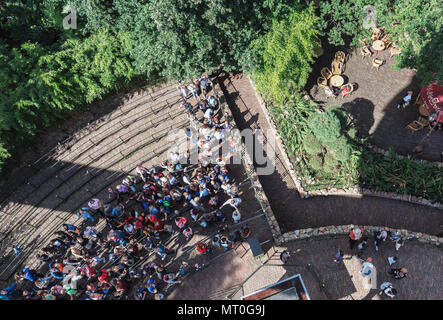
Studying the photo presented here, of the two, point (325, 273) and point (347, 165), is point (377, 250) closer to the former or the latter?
point (325, 273)

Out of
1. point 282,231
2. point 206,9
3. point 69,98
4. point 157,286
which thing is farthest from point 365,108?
point 69,98

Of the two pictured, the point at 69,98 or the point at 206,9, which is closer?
the point at 206,9

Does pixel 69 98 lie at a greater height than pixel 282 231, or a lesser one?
greater

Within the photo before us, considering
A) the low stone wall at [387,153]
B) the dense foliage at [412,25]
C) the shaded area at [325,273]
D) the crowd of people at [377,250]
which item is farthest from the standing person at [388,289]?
the dense foliage at [412,25]

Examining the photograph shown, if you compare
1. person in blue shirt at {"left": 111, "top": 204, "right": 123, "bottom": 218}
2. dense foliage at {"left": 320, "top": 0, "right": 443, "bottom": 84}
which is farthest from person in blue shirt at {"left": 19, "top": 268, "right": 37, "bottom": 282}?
dense foliage at {"left": 320, "top": 0, "right": 443, "bottom": 84}

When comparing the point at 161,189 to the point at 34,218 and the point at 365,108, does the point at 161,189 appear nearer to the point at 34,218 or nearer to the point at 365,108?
the point at 34,218

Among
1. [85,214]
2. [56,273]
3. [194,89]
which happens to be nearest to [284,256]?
[85,214]
